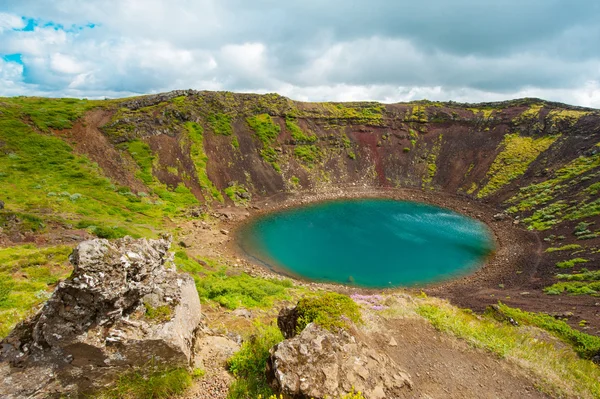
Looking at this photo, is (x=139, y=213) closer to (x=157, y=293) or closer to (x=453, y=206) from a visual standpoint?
(x=157, y=293)

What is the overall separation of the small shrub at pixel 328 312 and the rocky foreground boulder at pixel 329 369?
1.30 feet

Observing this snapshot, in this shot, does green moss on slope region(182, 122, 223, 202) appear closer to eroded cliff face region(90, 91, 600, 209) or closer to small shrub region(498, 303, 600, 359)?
eroded cliff face region(90, 91, 600, 209)

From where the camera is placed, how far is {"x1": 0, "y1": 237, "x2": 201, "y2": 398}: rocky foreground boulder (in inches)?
262

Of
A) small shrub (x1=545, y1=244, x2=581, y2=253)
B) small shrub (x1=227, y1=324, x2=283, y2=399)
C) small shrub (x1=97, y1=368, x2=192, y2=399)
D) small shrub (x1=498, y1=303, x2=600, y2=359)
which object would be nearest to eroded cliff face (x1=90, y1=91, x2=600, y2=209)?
small shrub (x1=545, y1=244, x2=581, y2=253)

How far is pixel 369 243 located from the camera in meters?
41.8

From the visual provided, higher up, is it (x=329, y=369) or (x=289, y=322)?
(x=329, y=369)

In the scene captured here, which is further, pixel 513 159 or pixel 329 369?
pixel 513 159

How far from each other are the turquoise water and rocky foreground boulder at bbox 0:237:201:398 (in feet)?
82.2

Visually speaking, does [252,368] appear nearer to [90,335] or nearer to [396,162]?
[90,335]

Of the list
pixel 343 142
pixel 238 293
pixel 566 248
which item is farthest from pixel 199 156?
pixel 566 248

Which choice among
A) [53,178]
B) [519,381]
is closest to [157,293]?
[519,381]

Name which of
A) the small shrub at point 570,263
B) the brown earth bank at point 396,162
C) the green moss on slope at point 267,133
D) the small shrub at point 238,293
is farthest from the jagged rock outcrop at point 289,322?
the green moss on slope at point 267,133

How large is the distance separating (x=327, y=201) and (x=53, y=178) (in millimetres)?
41491

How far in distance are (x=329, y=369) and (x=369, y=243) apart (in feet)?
117
